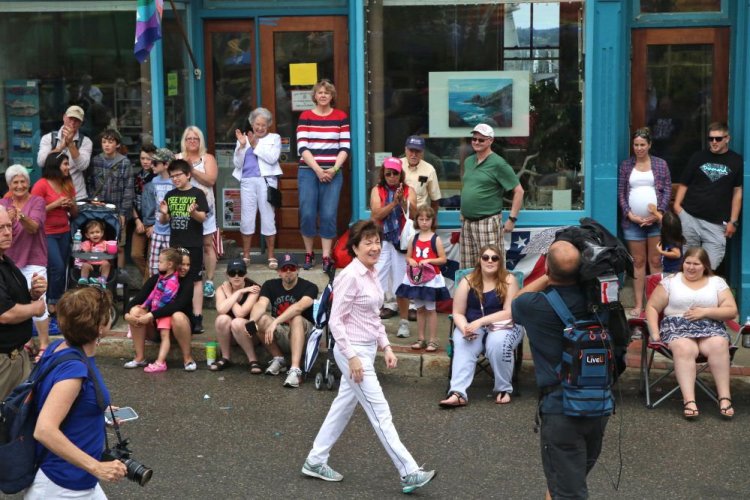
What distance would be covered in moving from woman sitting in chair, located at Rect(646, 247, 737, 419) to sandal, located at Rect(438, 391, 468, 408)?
1.54 m

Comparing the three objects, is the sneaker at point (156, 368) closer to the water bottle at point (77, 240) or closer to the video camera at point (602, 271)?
the water bottle at point (77, 240)

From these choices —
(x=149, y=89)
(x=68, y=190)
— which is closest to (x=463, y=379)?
(x=68, y=190)

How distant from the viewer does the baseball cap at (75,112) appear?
11.6 meters

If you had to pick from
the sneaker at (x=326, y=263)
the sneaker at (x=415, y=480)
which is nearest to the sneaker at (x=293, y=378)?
the sneaker at (x=326, y=263)

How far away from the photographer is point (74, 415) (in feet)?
16.1

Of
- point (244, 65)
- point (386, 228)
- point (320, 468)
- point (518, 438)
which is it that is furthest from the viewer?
point (244, 65)

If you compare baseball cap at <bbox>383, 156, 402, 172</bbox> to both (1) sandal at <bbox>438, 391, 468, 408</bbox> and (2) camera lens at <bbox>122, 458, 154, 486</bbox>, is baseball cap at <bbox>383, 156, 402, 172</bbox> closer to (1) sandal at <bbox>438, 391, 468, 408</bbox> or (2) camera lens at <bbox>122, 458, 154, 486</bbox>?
(1) sandal at <bbox>438, 391, 468, 408</bbox>

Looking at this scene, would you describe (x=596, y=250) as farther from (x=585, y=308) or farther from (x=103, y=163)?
(x=103, y=163)

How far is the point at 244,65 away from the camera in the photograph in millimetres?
12359

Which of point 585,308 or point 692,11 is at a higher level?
point 692,11

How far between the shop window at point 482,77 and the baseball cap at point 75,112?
2.95 m

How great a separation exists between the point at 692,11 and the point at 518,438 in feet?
18.1

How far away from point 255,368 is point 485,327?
6.72 feet

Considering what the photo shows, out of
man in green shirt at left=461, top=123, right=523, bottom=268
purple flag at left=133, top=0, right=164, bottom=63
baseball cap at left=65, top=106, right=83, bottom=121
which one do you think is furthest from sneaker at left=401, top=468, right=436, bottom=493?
baseball cap at left=65, top=106, right=83, bottom=121
